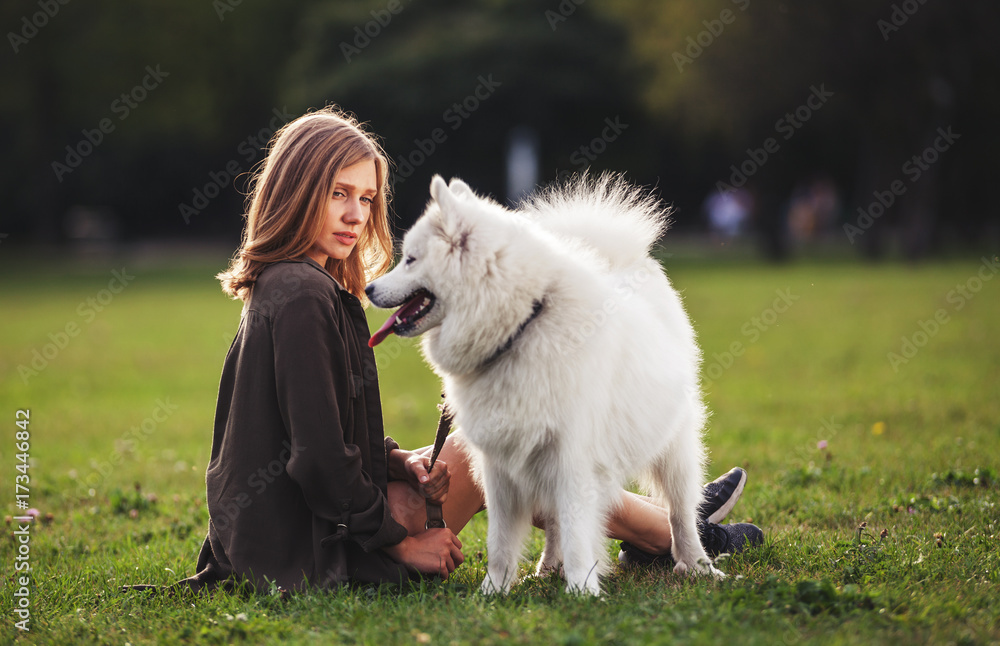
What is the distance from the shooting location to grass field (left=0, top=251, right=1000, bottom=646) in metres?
2.99

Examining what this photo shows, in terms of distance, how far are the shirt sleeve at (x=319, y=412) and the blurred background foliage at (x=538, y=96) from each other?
1846 cm

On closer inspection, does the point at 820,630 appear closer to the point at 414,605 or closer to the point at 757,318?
the point at 414,605

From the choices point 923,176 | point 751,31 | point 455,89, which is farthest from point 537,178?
point 923,176

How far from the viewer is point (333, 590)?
3.30 metres

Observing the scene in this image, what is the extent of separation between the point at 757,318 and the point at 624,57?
1853cm

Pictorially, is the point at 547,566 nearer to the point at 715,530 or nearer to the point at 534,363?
the point at 715,530

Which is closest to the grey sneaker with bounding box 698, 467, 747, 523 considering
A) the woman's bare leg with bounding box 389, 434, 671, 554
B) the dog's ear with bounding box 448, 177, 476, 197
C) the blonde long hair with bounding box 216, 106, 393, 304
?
the woman's bare leg with bounding box 389, 434, 671, 554

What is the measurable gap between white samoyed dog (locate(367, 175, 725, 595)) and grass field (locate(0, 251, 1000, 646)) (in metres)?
0.35

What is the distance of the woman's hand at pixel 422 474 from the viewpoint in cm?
357

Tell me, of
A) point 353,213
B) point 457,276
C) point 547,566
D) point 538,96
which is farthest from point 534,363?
point 538,96

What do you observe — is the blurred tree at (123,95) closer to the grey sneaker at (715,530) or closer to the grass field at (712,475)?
the grass field at (712,475)

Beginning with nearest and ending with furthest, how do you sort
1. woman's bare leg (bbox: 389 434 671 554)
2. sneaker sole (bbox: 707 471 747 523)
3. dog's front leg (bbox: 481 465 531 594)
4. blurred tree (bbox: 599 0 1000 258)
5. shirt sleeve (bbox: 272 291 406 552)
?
1. shirt sleeve (bbox: 272 291 406 552)
2. dog's front leg (bbox: 481 465 531 594)
3. woman's bare leg (bbox: 389 434 671 554)
4. sneaker sole (bbox: 707 471 747 523)
5. blurred tree (bbox: 599 0 1000 258)

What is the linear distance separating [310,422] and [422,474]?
64cm

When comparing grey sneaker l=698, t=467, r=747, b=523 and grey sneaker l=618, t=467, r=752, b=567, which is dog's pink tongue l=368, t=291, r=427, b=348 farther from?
grey sneaker l=698, t=467, r=747, b=523
